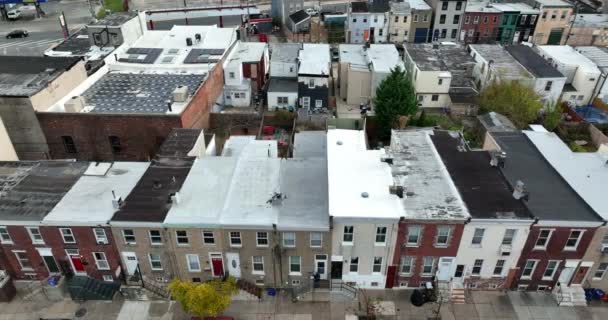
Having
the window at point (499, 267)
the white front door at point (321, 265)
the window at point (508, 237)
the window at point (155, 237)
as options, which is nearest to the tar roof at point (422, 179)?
the window at point (508, 237)

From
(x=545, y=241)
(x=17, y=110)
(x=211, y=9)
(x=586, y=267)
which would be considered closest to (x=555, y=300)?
(x=586, y=267)

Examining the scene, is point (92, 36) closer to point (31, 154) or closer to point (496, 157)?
point (31, 154)

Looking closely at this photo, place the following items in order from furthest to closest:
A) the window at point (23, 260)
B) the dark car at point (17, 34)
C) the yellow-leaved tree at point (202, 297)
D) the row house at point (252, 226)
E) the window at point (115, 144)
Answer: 1. the dark car at point (17, 34)
2. the window at point (115, 144)
3. the window at point (23, 260)
4. the row house at point (252, 226)
5. the yellow-leaved tree at point (202, 297)

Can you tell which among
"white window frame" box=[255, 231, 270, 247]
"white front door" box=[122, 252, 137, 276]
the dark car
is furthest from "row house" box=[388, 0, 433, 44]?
the dark car

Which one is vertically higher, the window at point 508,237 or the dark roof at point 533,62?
the dark roof at point 533,62

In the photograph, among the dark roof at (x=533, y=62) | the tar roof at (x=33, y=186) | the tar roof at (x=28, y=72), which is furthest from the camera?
the dark roof at (x=533, y=62)

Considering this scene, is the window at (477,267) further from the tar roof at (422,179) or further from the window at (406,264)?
the window at (406,264)

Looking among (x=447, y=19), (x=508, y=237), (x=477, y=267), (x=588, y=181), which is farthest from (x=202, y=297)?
(x=447, y=19)
